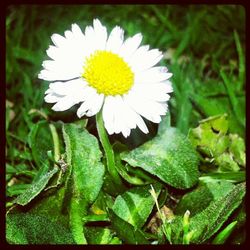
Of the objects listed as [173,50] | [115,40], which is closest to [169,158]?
[115,40]

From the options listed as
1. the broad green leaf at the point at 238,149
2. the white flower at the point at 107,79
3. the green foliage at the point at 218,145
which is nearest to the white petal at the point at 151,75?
the white flower at the point at 107,79

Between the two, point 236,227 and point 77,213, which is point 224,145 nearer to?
point 236,227

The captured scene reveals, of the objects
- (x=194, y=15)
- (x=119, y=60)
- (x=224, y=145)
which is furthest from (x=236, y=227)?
(x=194, y=15)

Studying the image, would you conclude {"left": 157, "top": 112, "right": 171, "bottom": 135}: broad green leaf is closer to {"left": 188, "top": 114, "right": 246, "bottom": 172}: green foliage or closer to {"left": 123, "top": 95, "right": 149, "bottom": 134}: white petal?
{"left": 188, "top": 114, "right": 246, "bottom": 172}: green foliage

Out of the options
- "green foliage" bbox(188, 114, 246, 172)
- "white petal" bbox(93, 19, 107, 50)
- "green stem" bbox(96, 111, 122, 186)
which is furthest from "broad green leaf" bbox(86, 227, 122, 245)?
"white petal" bbox(93, 19, 107, 50)

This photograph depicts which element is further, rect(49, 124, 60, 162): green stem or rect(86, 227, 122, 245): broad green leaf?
rect(49, 124, 60, 162): green stem

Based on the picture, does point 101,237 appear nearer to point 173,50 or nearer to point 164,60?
point 164,60
